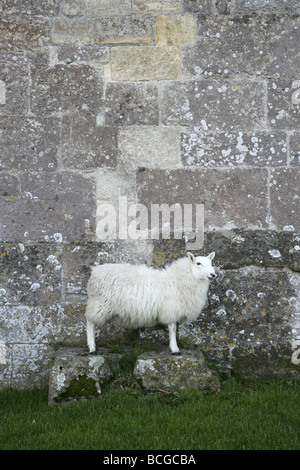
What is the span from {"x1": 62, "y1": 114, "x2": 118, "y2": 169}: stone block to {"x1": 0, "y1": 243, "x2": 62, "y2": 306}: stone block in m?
1.09

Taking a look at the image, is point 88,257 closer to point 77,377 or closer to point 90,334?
point 90,334

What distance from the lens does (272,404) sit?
472cm

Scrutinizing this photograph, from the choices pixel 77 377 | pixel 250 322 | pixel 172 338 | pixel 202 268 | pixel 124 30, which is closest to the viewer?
pixel 77 377

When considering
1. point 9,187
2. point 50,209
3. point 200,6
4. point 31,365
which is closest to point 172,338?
point 31,365

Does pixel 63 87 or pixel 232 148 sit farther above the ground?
→ pixel 63 87

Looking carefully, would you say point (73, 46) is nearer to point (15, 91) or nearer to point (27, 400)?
point (15, 91)

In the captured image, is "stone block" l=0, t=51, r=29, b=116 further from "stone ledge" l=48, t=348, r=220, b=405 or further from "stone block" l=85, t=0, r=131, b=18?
"stone ledge" l=48, t=348, r=220, b=405

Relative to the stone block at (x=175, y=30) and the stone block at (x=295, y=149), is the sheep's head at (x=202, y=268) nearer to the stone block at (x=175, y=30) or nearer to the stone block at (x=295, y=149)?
the stone block at (x=295, y=149)

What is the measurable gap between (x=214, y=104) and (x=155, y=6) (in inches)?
54.9

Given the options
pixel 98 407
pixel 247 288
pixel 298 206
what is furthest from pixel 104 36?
pixel 98 407

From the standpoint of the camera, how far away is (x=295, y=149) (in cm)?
575

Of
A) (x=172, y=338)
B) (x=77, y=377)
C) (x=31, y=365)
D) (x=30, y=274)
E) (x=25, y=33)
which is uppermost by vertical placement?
(x=25, y=33)

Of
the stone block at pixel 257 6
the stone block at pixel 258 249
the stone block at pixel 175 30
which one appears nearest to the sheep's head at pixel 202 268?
the stone block at pixel 258 249

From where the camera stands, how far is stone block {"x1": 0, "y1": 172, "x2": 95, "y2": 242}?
578 centimetres
